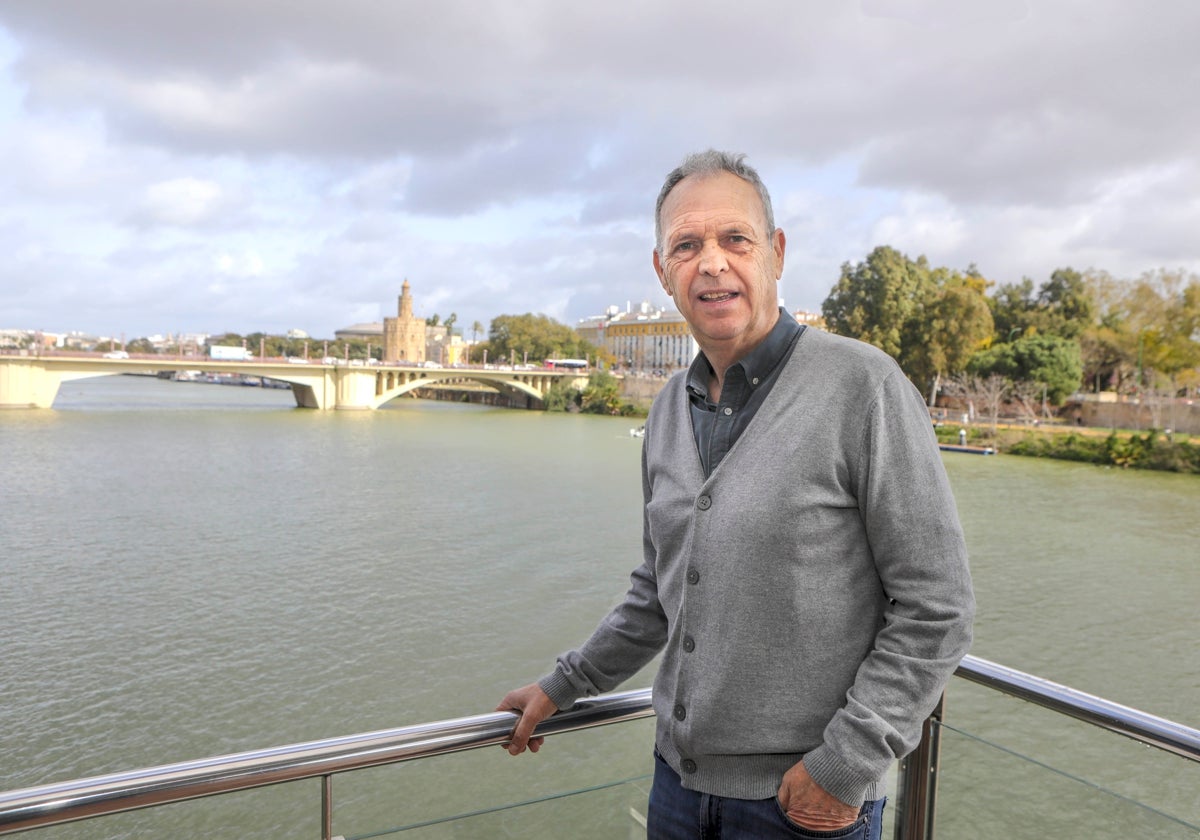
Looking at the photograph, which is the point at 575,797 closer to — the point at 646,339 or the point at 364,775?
the point at 364,775

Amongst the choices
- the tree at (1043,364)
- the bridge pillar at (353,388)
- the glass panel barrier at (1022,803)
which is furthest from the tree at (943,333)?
the glass panel barrier at (1022,803)

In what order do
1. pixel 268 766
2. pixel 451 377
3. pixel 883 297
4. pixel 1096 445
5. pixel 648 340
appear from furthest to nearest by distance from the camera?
pixel 648 340
pixel 451 377
pixel 883 297
pixel 1096 445
pixel 268 766

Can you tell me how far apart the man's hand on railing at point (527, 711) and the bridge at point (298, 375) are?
3686 centimetres

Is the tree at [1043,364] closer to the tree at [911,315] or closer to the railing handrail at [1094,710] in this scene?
the tree at [911,315]

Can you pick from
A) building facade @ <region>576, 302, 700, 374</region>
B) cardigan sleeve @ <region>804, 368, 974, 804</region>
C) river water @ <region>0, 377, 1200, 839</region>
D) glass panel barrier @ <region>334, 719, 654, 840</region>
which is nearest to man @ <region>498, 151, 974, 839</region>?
cardigan sleeve @ <region>804, 368, 974, 804</region>

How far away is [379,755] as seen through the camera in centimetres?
125

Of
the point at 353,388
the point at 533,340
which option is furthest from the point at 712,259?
the point at 533,340

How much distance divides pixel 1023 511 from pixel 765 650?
18863 mm

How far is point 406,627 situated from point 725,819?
8726 mm

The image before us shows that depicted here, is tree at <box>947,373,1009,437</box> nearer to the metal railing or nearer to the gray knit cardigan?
the metal railing

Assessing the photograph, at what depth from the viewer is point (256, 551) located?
41.7ft

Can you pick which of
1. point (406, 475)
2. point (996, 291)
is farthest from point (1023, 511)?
point (996, 291)

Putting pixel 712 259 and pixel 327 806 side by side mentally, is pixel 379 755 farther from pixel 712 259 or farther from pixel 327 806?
pixel 712 259

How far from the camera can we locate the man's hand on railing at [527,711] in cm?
134
